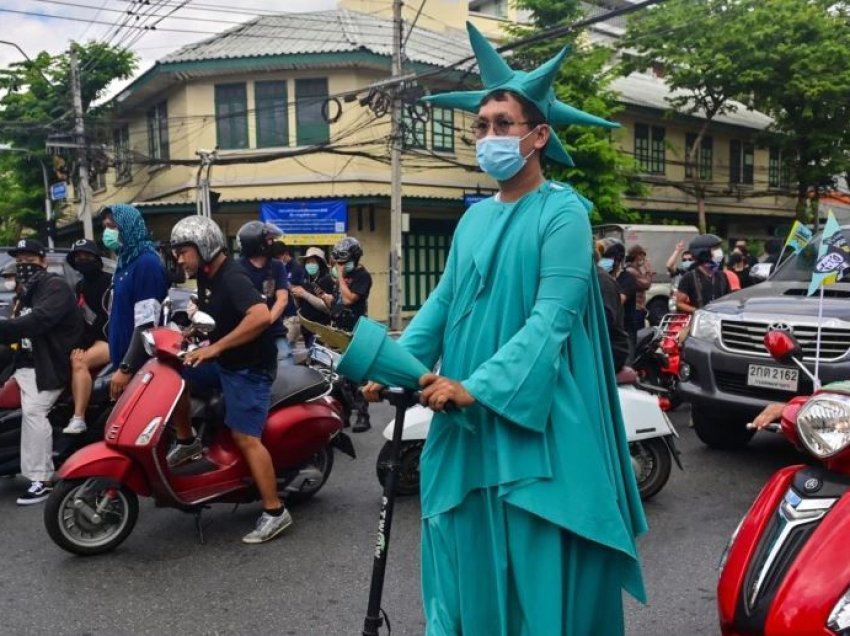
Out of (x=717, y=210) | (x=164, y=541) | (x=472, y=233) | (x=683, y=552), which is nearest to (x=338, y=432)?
(x=164, y=541)

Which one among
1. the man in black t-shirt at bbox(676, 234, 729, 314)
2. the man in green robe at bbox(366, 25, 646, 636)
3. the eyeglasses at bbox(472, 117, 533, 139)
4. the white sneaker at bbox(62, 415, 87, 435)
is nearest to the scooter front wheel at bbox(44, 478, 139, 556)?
the white sneaker at bbox(62, 415, 87, 435)

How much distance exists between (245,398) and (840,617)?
10.4 ft

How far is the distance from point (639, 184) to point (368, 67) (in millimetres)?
9231

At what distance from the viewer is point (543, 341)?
6.82 feet

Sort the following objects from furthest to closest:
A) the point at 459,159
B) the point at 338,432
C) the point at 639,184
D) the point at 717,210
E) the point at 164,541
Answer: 1. the point at 717,210
2. the point at 639,184
3. the point at 459,159
4. the point at 338,432
5. the point at 164,541

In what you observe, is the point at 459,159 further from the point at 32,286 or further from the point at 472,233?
the point at 472,233

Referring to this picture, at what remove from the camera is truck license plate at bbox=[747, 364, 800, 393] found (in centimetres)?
534

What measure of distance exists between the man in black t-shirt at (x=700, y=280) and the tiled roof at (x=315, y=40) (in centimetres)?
1418

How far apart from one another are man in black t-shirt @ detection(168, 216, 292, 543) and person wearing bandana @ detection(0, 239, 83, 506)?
1.30m

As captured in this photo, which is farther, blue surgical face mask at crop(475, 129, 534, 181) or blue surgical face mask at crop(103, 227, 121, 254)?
blue surgical face mask at crop(103, 227, 121, 254)

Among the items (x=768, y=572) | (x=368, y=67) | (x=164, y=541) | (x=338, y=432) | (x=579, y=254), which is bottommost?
(x=164, y=541)

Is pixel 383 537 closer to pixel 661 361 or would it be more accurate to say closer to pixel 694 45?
pixel 661 361

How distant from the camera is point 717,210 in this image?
31328 millimetres

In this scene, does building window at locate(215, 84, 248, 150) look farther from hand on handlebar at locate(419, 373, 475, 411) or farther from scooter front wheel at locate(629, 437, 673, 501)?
hand on handlebar at locate(419, 373, 475, 411)
